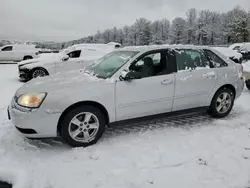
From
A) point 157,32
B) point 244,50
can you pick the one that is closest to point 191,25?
point 157,32

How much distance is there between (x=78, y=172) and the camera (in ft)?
9.68

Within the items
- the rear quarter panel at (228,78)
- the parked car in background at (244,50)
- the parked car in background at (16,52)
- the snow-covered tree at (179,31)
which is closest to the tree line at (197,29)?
the snow-covered tree at (179,31)

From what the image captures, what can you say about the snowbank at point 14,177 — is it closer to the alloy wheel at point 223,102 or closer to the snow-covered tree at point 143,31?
the alloy wheel at point 223,102

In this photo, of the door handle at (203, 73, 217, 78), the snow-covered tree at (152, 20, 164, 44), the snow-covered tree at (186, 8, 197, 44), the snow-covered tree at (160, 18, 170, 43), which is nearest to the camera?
the door handle at (203, 73, 217, 78)

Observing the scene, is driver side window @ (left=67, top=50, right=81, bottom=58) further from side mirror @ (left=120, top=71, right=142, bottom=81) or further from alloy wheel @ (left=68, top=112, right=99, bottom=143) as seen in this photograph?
alloy wheel @ (left=68, top=112, right=99, bottom=143)

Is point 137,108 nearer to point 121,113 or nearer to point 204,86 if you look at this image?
point 121,113

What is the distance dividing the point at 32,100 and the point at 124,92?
4.48 ft

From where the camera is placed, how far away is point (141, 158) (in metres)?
3.27

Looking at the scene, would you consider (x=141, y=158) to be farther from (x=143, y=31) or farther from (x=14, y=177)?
(x=143, y=31)

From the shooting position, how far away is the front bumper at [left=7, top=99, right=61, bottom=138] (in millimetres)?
3287

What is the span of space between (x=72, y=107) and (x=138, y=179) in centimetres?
140

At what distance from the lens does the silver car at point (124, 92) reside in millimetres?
3367

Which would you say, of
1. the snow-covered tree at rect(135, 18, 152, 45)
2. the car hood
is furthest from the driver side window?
the snow-covered tree at rect(135, 18, 152, 45)

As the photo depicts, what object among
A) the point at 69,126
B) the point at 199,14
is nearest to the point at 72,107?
the point at 69,126
